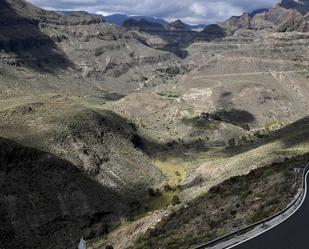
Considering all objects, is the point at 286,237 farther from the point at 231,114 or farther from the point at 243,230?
the point at 231,114

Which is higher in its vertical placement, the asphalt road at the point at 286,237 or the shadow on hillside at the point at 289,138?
the asphalt road at the point at 286,237

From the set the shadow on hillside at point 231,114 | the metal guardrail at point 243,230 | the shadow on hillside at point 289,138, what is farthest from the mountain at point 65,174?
the shadow on hillside at point 231,114

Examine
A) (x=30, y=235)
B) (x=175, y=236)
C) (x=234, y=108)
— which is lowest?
(x=234, y=108)

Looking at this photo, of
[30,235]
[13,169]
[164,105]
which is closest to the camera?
[30,235]

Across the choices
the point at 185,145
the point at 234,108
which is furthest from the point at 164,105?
the point at 185,145

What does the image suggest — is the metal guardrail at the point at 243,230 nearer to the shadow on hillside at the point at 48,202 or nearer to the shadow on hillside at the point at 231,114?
the shadow on hillside at the point at 48,202

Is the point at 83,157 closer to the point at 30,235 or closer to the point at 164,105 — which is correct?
A: the point at 30,235
